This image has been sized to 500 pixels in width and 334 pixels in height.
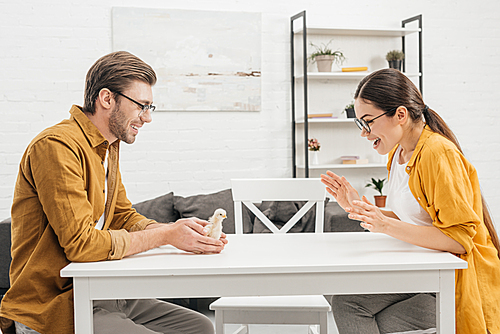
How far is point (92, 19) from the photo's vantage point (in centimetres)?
375

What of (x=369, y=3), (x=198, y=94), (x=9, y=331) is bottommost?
(x=9, y=331)

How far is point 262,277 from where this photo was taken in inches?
51.1

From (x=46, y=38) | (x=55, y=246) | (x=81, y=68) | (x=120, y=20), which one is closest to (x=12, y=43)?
A: (x=46, y=38)

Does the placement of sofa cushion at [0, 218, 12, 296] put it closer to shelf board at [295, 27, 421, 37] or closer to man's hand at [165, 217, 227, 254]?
man's hand at [165, 217, 227, 254]

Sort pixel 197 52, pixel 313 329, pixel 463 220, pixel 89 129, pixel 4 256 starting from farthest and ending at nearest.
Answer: pixel 197 52
pixel 4 256
pixel 313 329
pixel 89 129
pixel 463 220

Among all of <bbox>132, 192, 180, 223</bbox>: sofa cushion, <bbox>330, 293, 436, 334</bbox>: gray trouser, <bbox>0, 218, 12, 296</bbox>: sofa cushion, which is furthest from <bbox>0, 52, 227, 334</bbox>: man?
<bbox>132, 192, 180, 223</bbox>: sofa cushion

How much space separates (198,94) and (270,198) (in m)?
1.88

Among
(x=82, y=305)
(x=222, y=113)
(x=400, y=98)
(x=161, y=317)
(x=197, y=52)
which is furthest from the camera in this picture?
(x=222, y=113)

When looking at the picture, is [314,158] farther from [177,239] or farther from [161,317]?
[177,239]

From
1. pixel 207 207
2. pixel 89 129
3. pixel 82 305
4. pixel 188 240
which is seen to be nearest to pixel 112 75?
pixel 89 129

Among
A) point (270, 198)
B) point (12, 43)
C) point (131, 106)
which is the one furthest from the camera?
point (12, 43)

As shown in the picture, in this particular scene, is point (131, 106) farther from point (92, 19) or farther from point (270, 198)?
point (92, 19)

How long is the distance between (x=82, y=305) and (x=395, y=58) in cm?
348

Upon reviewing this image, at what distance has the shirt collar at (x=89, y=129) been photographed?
152 cm
